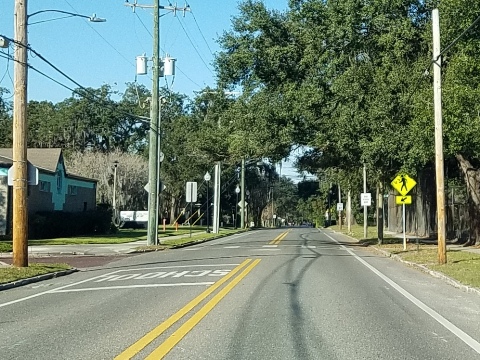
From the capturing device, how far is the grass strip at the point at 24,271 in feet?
54.2

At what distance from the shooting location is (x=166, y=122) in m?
79.6

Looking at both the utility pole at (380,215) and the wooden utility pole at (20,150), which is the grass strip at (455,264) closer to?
the utility pole at (380,215)

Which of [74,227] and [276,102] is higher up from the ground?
[276,102]

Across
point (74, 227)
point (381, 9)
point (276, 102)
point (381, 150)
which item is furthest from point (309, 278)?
point (74, 227)

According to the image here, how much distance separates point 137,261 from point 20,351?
15.7m

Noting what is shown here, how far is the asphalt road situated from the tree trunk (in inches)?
490

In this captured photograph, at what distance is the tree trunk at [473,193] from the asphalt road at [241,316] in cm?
1245

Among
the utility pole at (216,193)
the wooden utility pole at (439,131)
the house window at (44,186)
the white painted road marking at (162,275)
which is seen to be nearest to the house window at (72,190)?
the house window at (44,186)

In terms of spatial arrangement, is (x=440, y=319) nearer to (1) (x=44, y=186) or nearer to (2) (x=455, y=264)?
(2) (x=455, y=264)

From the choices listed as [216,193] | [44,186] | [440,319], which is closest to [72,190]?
[44,186]

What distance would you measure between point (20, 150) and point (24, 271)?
342 cm

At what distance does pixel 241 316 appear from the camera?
35.9 feet

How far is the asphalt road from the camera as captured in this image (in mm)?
8477

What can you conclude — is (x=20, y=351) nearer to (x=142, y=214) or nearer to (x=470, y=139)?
(x=470, y=139)
